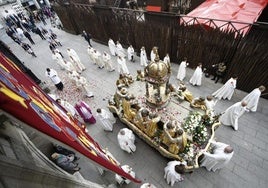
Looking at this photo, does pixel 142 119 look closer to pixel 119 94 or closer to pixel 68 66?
pixel 119 94

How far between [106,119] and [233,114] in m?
5.31

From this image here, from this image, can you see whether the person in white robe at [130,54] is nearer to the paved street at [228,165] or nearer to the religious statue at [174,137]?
the paved street at [228,165]

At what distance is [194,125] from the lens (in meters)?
5.31

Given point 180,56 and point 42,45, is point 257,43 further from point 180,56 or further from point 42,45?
point 42,45

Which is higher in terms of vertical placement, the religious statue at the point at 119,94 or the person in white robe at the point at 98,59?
the religious statue at the point at 119,94

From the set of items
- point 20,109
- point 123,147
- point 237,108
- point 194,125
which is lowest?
point 123,147

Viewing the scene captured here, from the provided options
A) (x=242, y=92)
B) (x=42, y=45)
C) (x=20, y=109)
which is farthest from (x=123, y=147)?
(x=42, y=45)

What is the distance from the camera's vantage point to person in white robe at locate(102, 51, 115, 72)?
34.7ft

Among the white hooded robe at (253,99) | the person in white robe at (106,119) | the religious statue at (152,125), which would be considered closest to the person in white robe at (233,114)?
the white hooded robe at (253,99)

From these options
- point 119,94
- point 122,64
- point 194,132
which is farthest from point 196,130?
point 122,64

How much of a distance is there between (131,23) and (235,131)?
9.33 metres

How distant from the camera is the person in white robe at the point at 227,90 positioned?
720cm

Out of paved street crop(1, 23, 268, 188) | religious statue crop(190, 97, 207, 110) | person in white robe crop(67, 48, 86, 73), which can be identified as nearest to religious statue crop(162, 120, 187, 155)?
paved street crop(1, 23, 268, 188)

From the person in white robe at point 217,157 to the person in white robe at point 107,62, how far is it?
8.08 metres
